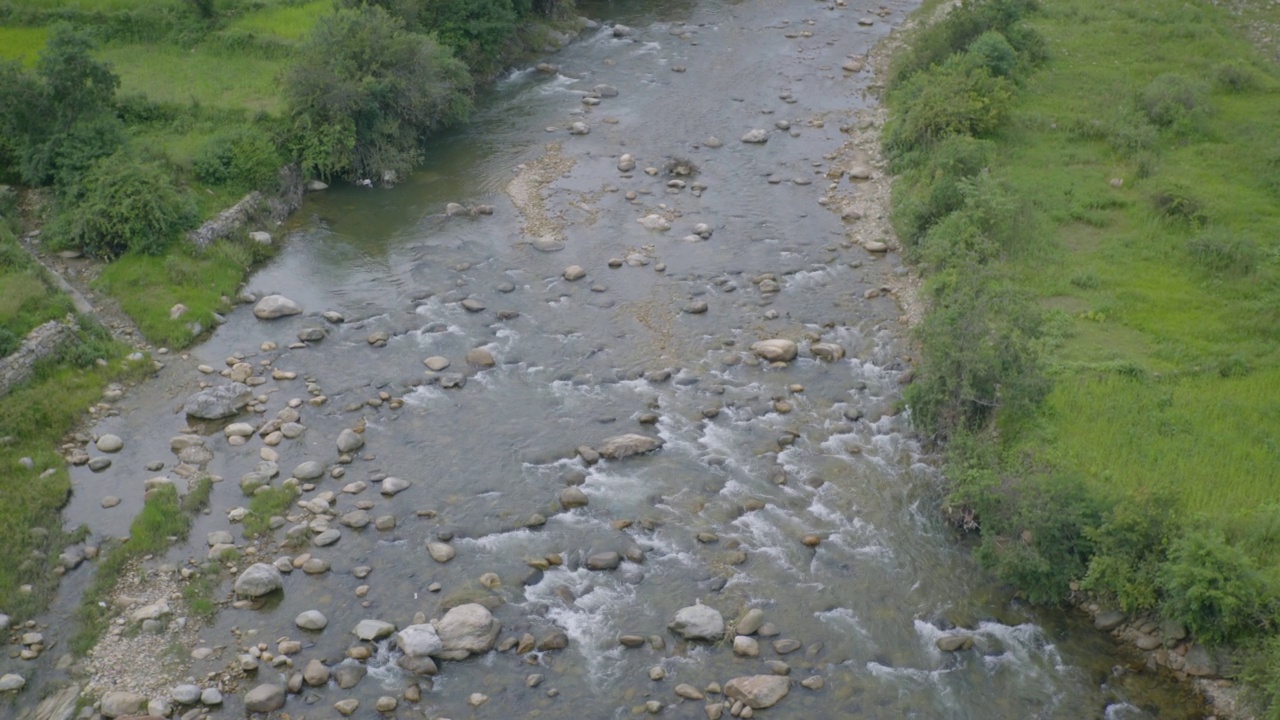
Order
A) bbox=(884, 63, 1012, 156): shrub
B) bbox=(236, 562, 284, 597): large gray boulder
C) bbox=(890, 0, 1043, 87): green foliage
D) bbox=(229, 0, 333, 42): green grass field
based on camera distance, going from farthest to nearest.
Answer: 1. bbox=(229, 0, 333, 42): green grass field
2. bbox=(890, 0, 1043, 87): green foliage
3. bbox=(884, 63, 1012, 156): shrub
4. bbox=(236, 562, 284, 597): large gray boulder

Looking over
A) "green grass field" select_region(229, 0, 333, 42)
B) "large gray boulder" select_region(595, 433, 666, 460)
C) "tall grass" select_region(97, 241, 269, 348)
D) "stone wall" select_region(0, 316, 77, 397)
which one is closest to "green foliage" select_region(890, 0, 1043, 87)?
"large gray boulder" select_region(595, 433, 666, 460)

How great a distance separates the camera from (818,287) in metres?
30.2

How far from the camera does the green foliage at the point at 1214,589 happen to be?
17297 millimetres

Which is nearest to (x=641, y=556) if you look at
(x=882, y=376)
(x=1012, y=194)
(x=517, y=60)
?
(x=882, y=376)

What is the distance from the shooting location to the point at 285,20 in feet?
142

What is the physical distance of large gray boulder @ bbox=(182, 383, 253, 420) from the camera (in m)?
25.0

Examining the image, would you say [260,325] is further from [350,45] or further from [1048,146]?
[1048,146]

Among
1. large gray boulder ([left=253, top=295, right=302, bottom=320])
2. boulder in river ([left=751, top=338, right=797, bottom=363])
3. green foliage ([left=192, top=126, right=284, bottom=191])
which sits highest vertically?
green foliage ([left=192, top=126, right=284, bottom=191])

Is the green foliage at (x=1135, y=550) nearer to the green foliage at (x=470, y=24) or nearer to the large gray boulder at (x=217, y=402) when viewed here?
the large gray boulder at (x=217, y=402)

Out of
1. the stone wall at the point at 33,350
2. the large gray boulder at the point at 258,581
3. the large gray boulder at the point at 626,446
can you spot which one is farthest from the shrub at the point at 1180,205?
the stone wall at the point at 33,350

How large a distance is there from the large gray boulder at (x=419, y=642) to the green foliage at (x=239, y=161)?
19.8 meters

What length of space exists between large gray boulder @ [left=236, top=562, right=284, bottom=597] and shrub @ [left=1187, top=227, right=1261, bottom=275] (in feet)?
80.6

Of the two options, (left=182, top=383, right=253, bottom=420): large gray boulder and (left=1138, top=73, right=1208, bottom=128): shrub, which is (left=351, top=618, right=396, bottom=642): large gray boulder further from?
(left=1138, top=73, right=1208, bottom=128): shrub

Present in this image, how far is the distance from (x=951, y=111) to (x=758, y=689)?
23.7m
